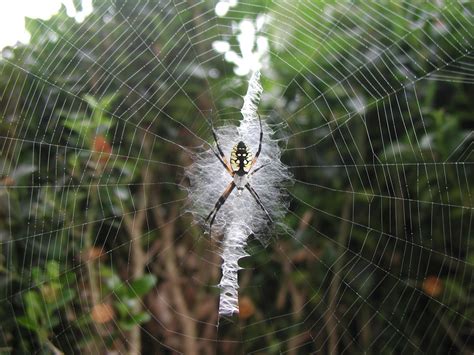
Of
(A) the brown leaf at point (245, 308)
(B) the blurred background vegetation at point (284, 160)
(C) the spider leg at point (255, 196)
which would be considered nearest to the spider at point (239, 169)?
(C) the spider leg at point (255, 196)

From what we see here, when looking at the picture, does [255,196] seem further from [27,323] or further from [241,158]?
[27,323]

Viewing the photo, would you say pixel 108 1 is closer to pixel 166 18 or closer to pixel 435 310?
pixel 166 18

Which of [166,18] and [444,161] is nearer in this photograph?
[444,161]

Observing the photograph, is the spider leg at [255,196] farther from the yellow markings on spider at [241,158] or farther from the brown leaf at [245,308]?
the brown leaf at [245,308]

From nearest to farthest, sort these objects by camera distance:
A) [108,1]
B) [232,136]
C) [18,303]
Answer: [18,303] < [108,1] < [232,136]

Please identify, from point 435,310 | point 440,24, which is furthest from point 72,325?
point 440,24

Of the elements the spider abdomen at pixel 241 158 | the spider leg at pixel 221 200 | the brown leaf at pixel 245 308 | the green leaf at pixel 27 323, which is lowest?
the brown leaf at pixel 245 308

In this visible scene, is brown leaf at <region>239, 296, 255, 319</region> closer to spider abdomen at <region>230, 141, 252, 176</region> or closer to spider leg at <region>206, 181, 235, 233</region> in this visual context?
spider leg at <region>206, 181, 235, 233</region>
